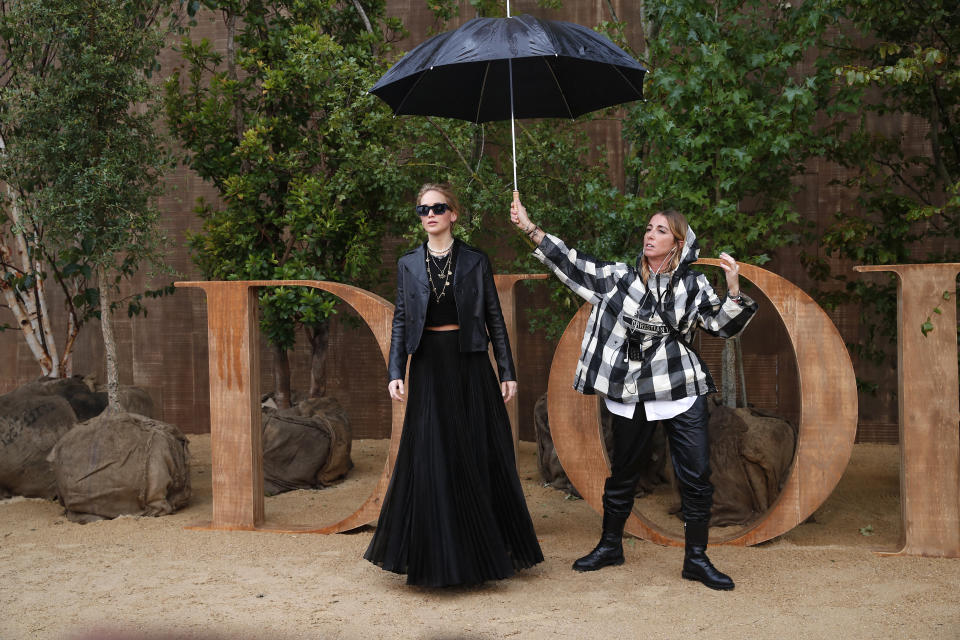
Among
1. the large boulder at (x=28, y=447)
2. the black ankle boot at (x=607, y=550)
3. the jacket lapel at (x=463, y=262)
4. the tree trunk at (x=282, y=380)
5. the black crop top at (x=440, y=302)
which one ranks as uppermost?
the jacket lapel at (x=463, y=262)

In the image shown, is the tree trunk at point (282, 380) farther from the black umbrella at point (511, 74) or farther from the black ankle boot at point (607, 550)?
A: the black ankle boot at point (607, 550)

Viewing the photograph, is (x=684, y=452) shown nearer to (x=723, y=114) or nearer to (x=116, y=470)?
(x=723, y=114)

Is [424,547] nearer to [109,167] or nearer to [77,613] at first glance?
[77,613]

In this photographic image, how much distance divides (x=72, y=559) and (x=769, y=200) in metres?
4.59

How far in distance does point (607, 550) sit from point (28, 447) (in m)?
3.99

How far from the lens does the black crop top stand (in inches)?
153

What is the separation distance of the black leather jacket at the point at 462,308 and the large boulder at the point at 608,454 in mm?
1901

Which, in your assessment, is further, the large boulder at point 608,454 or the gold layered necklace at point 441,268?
the large boulder at point 608,454

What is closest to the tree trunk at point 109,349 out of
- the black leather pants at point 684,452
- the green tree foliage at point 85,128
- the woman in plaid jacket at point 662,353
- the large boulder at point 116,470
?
the green tree foliage at point 85,128

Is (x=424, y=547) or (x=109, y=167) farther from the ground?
(x=109, y=167)

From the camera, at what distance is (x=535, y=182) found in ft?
18.5

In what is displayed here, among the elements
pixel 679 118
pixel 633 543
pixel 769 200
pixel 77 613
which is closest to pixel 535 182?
pixel 679 118

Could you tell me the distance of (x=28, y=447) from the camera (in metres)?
5.70

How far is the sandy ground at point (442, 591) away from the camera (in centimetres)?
342
